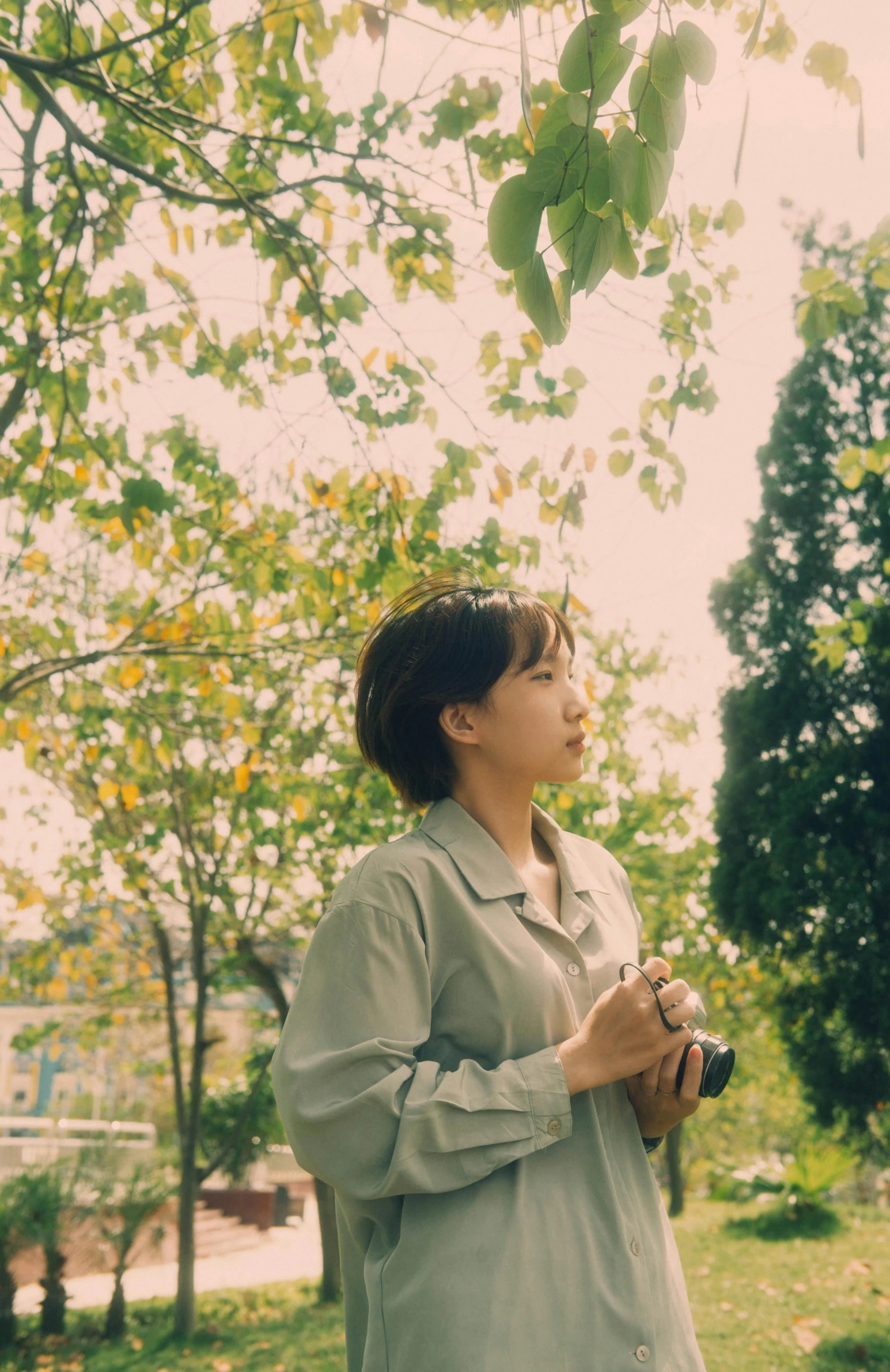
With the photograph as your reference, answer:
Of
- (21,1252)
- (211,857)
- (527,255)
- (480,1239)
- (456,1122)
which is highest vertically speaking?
(211,857)

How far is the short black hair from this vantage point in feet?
5.29

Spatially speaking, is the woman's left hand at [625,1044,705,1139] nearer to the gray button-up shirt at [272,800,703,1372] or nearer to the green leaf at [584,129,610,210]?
the gray button-up shirt at [272,800,703,1372]

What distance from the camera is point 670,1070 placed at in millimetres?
1398

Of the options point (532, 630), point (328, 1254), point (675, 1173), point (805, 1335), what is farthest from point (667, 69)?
point (675, 1173)

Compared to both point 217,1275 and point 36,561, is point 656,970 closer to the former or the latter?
point 36,561

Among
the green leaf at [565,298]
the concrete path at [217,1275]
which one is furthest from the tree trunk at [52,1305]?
the green leaf at [565,298]

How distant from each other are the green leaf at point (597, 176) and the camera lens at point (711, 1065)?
1.11m

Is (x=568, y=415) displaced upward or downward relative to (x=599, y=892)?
upward

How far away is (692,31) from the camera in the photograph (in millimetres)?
1262

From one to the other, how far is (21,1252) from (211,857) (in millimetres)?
3047

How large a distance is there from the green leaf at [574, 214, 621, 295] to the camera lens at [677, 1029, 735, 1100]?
1.02 meters

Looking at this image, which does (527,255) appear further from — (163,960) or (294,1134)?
(163,960)

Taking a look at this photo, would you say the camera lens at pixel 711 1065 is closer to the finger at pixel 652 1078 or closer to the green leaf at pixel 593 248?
the finger at pixel 652 1078

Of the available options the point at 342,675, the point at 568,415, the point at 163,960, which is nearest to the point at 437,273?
the point at 568,415
